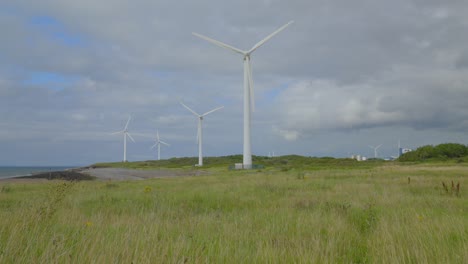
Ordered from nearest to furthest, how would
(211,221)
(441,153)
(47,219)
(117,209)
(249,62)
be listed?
(47,219)
(211,221)
(117,209)
(249,62)
(441,153)

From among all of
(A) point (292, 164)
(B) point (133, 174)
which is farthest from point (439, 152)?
(B) point (133, 174)

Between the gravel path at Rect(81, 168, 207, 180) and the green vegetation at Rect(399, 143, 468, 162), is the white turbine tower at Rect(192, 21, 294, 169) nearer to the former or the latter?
the gravel path at Rect(81, 168, 207, 180)

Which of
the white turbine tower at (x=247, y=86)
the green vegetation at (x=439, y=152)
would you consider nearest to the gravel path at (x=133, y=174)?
the white turbine tower at (x=247, y=86)

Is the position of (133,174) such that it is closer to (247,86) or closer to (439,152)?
(247,86)

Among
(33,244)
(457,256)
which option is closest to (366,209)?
(457,256)

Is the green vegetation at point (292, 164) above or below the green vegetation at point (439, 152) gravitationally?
below

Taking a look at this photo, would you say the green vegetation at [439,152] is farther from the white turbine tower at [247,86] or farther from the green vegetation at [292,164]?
the white turbine tower at [247,86]

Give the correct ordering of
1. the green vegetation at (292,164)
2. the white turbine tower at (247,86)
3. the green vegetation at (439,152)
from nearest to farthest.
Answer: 1. the white turbine tower at (247,86)
2. the green vegetation at (292,164)
3. the green vegetation at (439,152)

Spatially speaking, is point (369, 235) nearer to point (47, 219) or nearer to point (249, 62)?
point (47, 219)

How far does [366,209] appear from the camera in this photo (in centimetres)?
991

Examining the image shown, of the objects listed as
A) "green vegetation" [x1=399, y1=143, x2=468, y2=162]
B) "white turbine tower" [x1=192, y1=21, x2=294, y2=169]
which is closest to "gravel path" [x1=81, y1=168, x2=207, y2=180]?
"white turbine tower" [x1=192, y1=21, x2=294, y2=169]

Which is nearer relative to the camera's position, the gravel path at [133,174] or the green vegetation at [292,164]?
the gravel path at [133,174]

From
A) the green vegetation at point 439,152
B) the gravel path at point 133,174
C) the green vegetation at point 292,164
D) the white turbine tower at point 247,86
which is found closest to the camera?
the gravel path at point 133,174

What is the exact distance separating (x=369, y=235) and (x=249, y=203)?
584 cm
